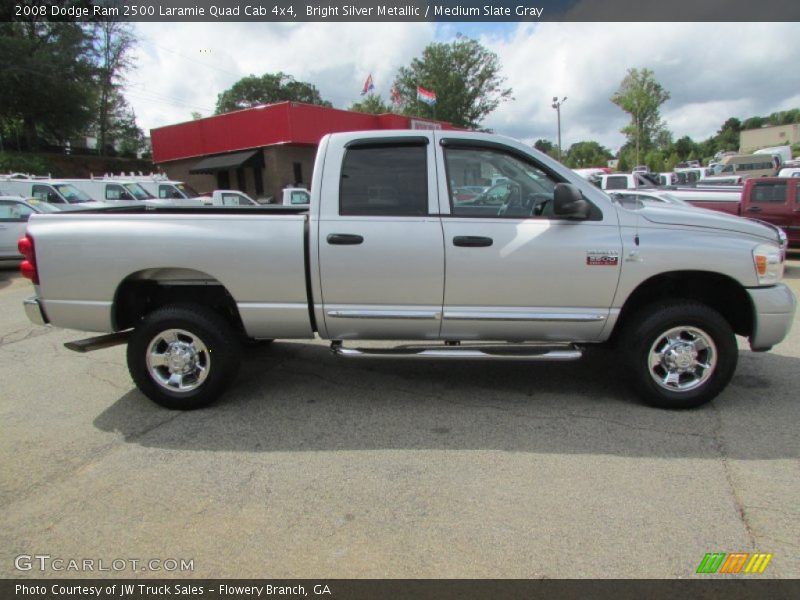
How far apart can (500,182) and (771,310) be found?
2.13 m

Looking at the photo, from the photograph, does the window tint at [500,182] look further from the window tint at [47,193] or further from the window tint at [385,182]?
the window tint at [47,193]

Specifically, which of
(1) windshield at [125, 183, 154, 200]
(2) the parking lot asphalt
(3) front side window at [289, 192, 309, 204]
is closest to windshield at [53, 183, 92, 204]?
(1) windshield at [125, 183, 154, 200]

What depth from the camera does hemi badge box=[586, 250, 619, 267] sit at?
146 inches

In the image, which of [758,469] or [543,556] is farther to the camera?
[758,469]

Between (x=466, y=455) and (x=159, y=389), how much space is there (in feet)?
7.85

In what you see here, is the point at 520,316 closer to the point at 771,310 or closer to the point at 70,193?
the point at 771,310

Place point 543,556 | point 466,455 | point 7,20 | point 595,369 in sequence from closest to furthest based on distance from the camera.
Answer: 1. point 543,556
2. point 466,455
3. point 595,369
4. point 7,20

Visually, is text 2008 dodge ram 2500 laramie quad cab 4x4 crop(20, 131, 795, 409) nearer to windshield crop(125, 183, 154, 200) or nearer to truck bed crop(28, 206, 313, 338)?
truck bed crop(28, 206, 313, 338)

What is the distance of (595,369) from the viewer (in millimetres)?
4883

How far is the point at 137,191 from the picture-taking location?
65.2 ft

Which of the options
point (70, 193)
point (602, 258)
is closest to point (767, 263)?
point (602, 258)

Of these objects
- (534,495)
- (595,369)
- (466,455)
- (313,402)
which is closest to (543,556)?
(534,495)

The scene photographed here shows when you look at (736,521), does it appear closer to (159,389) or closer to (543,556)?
(543,556)

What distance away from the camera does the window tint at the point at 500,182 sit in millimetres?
3895
